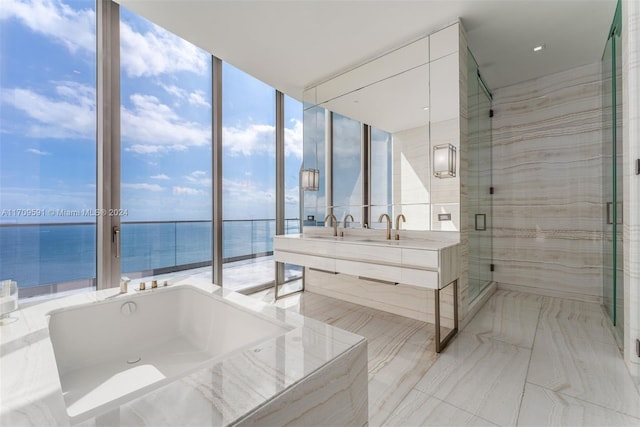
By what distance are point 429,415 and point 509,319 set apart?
1.68 meters

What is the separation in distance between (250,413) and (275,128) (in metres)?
3.40

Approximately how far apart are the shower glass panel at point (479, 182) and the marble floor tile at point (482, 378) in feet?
2.44

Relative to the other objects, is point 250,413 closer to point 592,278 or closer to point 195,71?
point 195,71

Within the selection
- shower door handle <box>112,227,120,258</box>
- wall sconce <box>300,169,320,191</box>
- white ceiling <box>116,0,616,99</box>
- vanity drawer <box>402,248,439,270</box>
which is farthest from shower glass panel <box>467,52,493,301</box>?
shower door handle <box>112,227,120,258</box>

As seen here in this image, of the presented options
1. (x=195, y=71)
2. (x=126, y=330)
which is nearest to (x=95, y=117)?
(x=195, y=71)

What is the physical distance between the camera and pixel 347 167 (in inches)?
126

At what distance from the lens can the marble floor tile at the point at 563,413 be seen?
129cm

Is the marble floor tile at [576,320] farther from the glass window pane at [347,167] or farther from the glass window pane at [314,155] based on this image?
the glass window pane at [314,155]

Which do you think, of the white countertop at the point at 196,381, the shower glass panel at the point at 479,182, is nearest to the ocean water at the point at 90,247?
the white countertop at the point at 196,381

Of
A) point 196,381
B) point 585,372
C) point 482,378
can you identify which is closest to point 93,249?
point 196,381

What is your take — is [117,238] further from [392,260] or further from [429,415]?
[429,415]

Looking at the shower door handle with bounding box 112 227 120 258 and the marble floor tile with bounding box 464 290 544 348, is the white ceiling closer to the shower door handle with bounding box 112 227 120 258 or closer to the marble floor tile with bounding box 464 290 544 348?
the shower door handle with bounding box 112 227 120 258

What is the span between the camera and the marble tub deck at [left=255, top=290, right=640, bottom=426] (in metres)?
1.35

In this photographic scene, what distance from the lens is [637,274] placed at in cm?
163
